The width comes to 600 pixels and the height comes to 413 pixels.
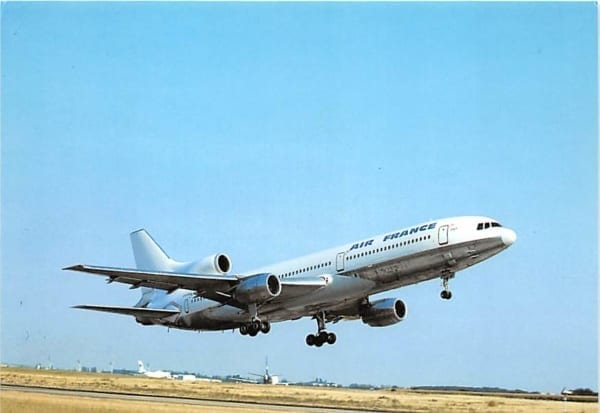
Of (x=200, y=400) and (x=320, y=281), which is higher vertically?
(x=320, y=281)

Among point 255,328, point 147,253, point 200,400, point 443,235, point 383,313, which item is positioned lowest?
point 200,400

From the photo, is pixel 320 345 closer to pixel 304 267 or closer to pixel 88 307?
pixel 304 267

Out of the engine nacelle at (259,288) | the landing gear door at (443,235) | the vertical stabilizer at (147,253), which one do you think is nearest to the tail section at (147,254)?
the vertical stabilizer at (147,253)

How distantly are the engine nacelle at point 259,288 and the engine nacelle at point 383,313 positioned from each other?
31.4 feet

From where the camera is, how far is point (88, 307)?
1857 inches

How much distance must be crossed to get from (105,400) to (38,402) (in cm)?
301

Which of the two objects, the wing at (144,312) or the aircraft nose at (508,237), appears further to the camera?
the wing at (144,312)

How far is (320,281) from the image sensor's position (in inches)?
1764

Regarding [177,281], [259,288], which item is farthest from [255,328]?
[177,281]

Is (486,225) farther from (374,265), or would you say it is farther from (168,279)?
Answer: (168,279)

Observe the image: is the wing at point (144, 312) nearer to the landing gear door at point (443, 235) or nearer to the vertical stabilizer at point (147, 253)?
the vertical stabilizer at point (147, 253)

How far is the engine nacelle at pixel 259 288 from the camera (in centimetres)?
4353

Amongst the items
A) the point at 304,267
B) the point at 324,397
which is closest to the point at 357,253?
the point at 304,267

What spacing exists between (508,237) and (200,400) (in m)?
15.8
